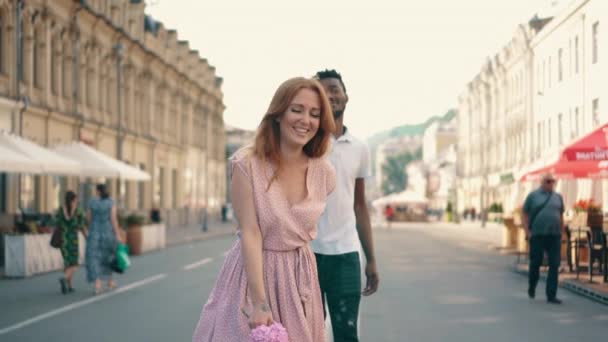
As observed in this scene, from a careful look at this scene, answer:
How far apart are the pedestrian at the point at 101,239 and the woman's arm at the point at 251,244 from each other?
1144 cm

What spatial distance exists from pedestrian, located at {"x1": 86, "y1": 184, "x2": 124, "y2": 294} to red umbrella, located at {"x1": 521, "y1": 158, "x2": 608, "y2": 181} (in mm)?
8734

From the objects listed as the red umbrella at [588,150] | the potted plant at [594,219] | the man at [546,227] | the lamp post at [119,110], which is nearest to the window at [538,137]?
the lamp post at [119,110]

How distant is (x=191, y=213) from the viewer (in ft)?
200

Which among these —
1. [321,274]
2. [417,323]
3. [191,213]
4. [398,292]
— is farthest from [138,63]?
[321,274]

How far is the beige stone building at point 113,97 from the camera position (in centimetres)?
2931

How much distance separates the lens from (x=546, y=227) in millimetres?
13102

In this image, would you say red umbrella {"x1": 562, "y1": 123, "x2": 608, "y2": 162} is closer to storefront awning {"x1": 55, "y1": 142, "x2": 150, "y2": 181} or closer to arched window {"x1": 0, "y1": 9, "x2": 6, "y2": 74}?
storefront awning {"x1": 55, "y1": 142, "x2": 150, "y2": 181}

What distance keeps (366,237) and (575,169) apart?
15.7 meters

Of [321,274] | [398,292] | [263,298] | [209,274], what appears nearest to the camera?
[263,298]

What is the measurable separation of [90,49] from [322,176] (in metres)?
35.6

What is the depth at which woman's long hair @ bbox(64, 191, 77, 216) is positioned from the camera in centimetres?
1558

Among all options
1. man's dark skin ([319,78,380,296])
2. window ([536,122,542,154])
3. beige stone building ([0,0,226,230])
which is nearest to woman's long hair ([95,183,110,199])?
man's dark skin ([319,78,380,296])

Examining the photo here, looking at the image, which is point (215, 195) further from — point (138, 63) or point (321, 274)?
point (321, 274)

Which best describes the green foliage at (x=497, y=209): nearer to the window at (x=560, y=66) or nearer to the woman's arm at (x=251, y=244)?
the window at (x=560, y=66)
